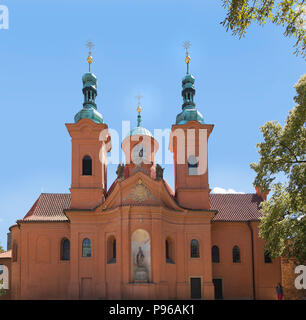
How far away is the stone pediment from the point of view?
32.1 m

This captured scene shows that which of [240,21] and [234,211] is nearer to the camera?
[240,21]

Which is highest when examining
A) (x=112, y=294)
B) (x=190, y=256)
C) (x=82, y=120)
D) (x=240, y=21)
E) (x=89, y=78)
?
(x=89, y=78)

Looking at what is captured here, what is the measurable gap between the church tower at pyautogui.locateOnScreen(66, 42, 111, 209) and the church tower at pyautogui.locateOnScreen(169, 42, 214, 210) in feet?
19.3

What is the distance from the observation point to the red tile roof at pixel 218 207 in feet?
121

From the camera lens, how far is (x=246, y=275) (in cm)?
3691

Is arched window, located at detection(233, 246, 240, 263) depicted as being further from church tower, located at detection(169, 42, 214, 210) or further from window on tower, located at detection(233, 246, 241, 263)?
church tower, located at detection(169, 42, 214, 210)

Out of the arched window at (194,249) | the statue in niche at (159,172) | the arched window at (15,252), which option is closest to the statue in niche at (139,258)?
the arched window at (194,249)

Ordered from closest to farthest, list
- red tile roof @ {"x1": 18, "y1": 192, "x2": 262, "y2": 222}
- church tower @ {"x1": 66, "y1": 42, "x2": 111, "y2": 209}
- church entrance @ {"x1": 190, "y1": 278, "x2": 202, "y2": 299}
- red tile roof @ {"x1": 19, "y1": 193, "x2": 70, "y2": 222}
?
church entrance @ {"x1": 190, "y1": 278, "x2": 202, "y2": 299}
church tower @ {"x1": 66, "y1": 42, "x2": 111, "y2": 209}
red tile roof @ {"x1": 19, "y1": 193, "x2": 70, "y2": 222}
red tile roof @ {"x1": 18, "y1": 192, "x2": 262, "y2": 222}

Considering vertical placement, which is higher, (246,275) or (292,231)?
(292,231)

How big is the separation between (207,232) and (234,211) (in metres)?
5.98

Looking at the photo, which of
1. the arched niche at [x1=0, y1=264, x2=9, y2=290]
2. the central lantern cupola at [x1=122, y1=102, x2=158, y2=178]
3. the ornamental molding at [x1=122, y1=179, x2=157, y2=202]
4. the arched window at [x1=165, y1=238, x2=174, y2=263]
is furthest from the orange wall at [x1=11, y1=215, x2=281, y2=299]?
the central lantern cupola at [x1=122, y1=102, x2=158, y2=178]

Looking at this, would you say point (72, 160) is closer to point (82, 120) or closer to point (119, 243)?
point (82, 120)

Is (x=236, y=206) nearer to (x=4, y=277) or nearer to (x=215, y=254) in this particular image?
(x=215, y=254)
